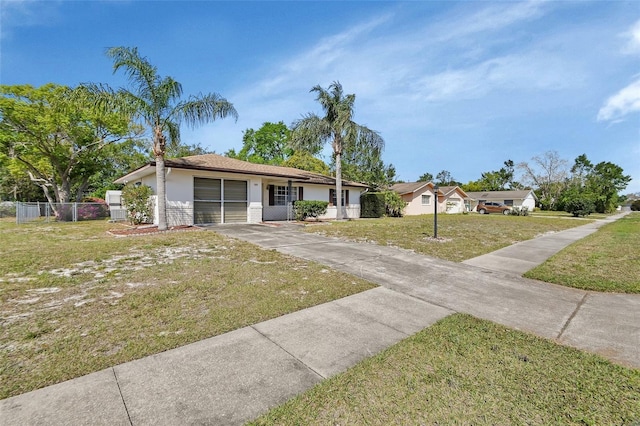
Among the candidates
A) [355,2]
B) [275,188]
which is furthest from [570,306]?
[275,188]

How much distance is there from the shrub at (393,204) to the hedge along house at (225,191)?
6814 mm

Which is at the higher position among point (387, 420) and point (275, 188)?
point (275, 188)

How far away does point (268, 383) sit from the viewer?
7.33 feet

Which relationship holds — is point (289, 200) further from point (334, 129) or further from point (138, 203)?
point (138, 203)

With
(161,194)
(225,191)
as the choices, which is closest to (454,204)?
(225,191)

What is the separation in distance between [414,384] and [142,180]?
63.9 ft

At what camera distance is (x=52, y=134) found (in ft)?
63.1

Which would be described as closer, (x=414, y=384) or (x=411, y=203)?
(x=414, y=384)

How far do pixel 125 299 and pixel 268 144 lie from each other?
43292mm

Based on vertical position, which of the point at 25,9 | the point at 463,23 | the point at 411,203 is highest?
the point at 25,9

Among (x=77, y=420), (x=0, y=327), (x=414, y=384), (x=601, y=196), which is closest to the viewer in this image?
(x=77, y=420)

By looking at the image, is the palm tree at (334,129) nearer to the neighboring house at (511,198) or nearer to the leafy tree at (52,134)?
the leafy tree at (52,134)

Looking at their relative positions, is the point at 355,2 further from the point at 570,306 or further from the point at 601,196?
the point at 601,196

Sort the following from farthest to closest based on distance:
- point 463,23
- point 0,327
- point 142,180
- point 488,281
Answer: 1. point 142,180
2. point 463,23
3. point 488,281
4. point 0,327
